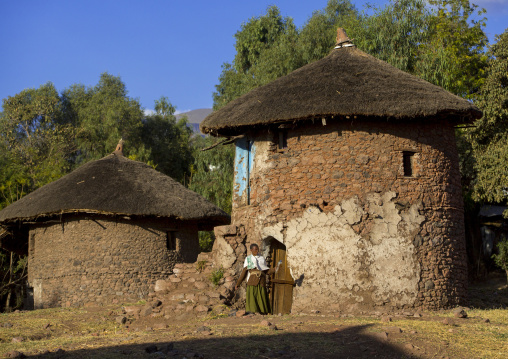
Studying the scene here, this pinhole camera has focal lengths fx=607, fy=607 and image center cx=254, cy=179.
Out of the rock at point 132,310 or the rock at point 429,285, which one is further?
the rock at point 132,310

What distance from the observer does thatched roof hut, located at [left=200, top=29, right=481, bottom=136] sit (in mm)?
11367

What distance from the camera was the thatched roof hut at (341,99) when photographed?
37.3 ft

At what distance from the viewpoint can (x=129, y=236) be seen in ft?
52.2

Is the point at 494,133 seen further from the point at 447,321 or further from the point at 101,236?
the point at 101,236

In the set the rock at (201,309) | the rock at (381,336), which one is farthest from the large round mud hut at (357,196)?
the rock at (381,336)

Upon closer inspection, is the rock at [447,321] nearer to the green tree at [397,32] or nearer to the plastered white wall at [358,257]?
the plastered white wall at [358,257]

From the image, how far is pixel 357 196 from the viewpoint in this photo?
11406 mm

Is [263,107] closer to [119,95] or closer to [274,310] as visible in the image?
[274,310]

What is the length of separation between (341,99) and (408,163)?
1.84 meters

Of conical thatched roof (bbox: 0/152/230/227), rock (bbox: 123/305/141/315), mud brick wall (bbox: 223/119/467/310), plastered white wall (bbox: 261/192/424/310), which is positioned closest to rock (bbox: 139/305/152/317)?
rock (bbox: 123/305/141/315)

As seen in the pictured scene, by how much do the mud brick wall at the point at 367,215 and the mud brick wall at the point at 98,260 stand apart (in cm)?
499

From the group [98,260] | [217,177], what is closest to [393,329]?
[98,260]

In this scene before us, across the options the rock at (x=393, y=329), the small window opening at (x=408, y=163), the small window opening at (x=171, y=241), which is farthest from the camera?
the small window opening at (x=171, y=241)

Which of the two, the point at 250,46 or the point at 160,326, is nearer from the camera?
the point at 160,326
